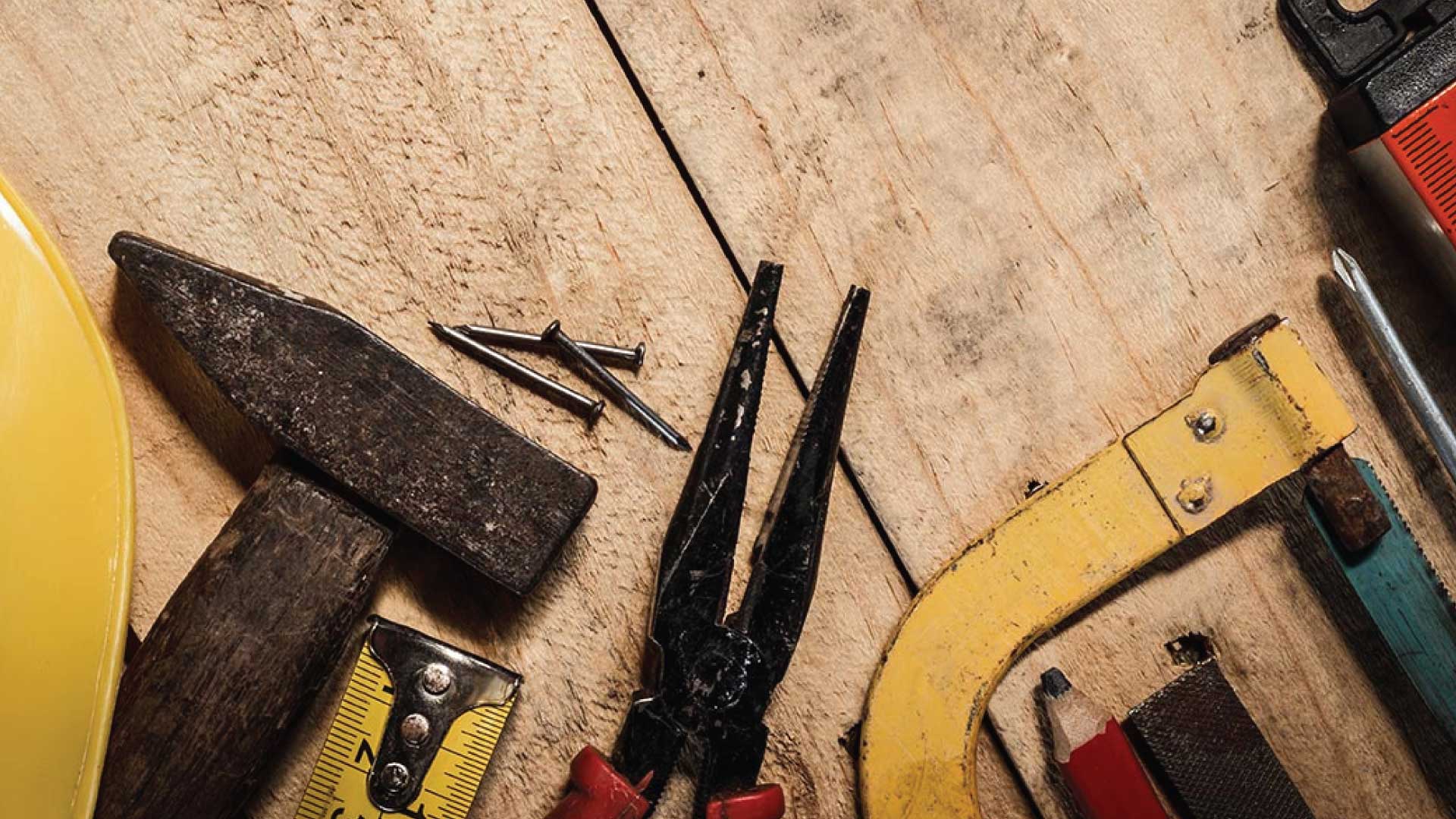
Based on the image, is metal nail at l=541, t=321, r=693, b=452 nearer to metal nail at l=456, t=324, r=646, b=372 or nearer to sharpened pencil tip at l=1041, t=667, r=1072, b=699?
metal nail at l=456, t=324, r=646, b=372

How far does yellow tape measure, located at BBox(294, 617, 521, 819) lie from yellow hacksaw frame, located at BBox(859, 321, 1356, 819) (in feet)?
1.37

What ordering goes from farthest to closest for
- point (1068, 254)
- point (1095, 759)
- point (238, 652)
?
point (1068, 254), point (1095, 759), point (238, 652)

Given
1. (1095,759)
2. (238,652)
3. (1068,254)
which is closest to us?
(238,652)

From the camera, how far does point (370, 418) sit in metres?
1.10

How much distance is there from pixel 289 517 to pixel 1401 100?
1259mm

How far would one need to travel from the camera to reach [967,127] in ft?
4.25

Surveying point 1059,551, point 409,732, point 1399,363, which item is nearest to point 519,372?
point 409,732

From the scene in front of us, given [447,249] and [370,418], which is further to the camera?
[447,249]

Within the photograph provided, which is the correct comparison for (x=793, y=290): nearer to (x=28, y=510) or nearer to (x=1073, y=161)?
(x=1073, y=161)

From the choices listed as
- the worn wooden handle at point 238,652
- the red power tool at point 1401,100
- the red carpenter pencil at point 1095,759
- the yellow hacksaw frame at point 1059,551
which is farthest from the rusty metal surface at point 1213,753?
the worn wooden handle at point 238,652

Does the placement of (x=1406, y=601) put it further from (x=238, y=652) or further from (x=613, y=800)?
(x=238, y=652)

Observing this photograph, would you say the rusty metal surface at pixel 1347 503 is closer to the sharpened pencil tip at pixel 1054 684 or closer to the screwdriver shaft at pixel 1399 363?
the screwdriver shaft at pixel 1399 363

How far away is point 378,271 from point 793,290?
1.54 feet

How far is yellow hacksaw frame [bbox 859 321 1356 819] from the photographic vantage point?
3.90 feet
